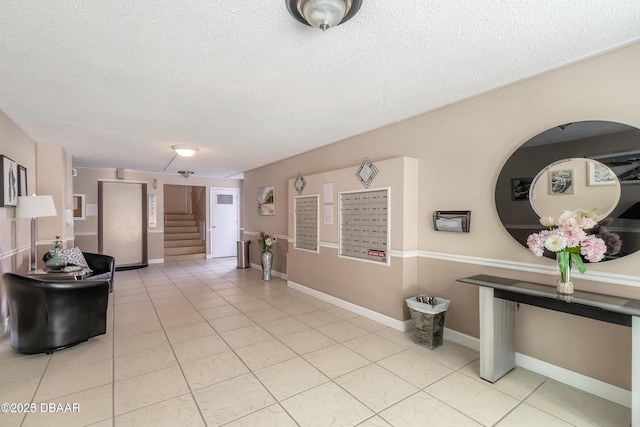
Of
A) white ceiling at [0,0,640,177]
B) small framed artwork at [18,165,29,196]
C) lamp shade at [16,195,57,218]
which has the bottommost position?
lamp shade at [16,195,57,218]

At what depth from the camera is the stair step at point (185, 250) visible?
891 centimetres

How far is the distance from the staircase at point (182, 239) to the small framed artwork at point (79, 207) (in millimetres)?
2307

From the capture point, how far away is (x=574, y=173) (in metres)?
2.25

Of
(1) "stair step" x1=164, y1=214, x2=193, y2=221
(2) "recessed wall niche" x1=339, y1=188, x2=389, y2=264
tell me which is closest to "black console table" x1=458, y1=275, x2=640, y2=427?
(2) "recessed wall niche" x1=339, y1=188, x2=389, y2=264

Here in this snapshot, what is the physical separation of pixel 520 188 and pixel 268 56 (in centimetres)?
232

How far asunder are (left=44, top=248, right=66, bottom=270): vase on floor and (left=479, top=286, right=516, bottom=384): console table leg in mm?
4974

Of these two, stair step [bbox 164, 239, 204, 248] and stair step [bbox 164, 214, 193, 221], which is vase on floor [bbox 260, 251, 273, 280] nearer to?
stair step [bbox 164, 239, 204, 248]

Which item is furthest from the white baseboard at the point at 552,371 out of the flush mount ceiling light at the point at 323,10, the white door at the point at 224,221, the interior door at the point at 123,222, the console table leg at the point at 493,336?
the interior door at the point at 123,222

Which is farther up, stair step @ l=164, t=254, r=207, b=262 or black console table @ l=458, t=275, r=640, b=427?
black console table @ l=458, t=275, r=640, b=427

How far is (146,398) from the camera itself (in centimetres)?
214

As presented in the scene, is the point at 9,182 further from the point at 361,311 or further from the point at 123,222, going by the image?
the point at 123,222

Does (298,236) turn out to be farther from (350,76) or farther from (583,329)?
(583,329)

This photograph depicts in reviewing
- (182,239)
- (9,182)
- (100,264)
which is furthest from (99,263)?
(182,239)

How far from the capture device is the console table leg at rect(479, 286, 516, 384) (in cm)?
235
